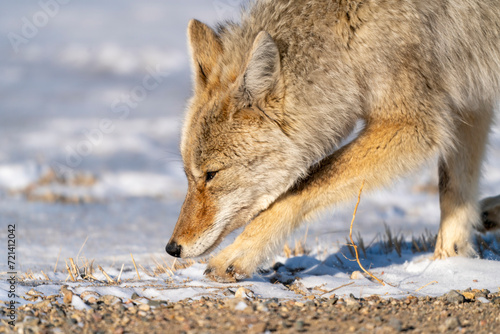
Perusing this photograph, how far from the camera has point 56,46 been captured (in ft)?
72.6

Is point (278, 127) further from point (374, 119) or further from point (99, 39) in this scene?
point (99, 39)

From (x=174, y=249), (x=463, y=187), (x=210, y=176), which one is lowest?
(x=174, y=249)

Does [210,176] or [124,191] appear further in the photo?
[124,191]

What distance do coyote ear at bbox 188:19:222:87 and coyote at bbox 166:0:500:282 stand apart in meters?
0.07

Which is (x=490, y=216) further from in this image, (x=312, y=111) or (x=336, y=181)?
(x=312, y=111)

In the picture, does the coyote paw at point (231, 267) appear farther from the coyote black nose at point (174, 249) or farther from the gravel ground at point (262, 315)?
the gravel ground at point (262, 315)

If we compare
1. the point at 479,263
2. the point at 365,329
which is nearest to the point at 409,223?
the point at 479,263

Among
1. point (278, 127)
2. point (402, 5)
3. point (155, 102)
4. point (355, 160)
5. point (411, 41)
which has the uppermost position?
point (155, 102)

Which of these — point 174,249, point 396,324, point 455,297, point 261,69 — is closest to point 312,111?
point 261,69

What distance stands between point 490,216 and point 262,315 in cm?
297

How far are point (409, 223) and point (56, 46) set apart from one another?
18303mm

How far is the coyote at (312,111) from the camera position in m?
3.60

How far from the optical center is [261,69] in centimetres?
350

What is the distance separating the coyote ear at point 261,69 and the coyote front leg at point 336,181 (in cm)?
70
